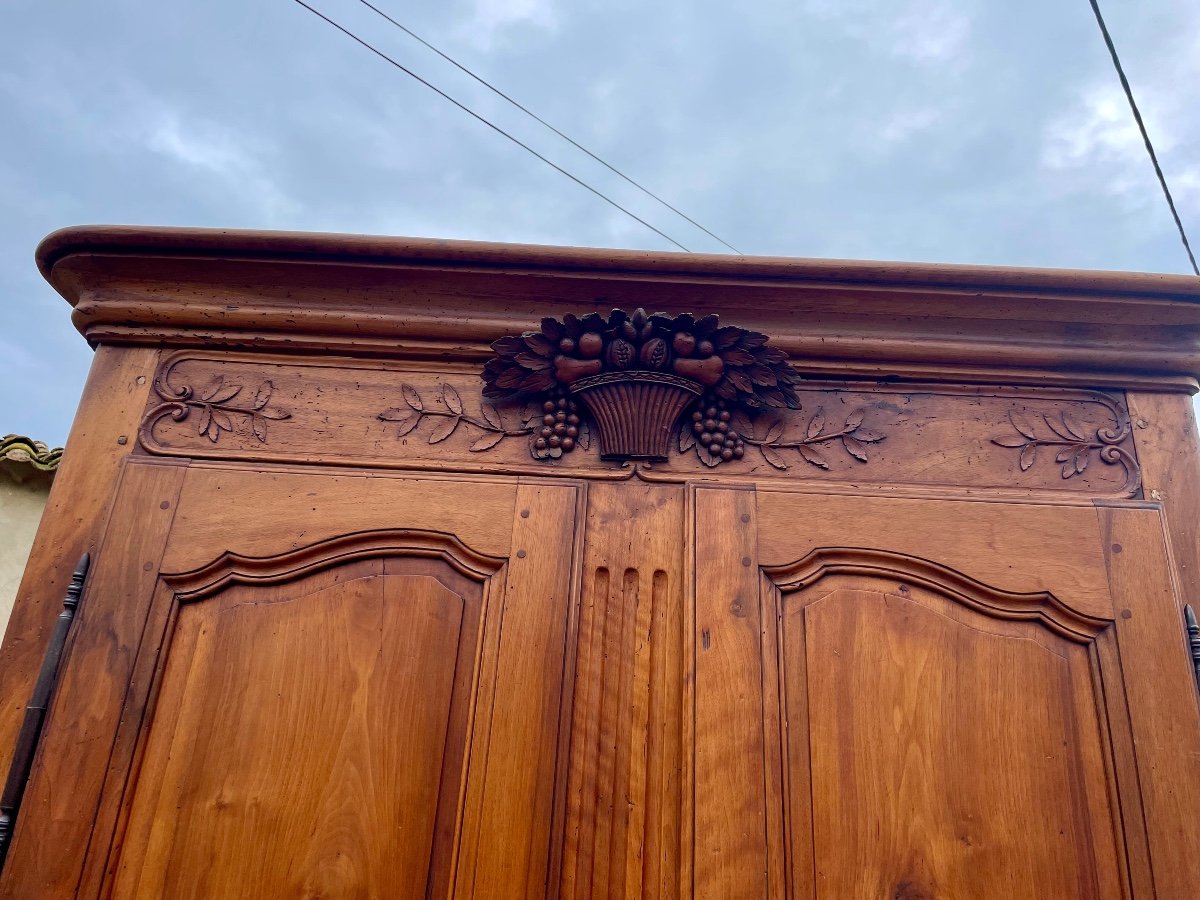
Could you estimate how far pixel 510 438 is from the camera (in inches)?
50.6

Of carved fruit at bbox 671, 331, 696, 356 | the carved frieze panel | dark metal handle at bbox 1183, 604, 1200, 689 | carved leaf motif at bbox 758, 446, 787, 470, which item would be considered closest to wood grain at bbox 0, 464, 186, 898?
the carved frieze panel

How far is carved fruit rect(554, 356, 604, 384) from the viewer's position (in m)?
1.24

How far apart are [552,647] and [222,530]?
55cm

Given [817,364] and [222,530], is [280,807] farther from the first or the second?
[817,364]

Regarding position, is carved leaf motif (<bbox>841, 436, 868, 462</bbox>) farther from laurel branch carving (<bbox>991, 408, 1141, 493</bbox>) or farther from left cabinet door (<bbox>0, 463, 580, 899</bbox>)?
left cabinet door (<bbox>0, 463, 580, 899</bbox>)

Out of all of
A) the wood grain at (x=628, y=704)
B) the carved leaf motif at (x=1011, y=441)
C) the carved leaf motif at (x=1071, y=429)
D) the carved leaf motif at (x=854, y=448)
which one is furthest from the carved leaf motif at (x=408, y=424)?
the carved leaf motif at (x=1071, y=429)

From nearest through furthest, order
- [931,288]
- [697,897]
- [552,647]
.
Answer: [697,897], [552,647], [931,288]

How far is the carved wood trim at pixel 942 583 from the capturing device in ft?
3.82

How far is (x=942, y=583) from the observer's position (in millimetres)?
1188

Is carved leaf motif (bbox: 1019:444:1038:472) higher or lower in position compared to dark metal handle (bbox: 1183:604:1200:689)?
higher

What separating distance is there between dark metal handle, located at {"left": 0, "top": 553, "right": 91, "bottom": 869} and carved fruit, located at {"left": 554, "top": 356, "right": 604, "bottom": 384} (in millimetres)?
780

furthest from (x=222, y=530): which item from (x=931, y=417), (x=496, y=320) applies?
(x=931, y=417)

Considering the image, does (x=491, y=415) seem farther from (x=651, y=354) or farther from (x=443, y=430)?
(x=651, y=354)

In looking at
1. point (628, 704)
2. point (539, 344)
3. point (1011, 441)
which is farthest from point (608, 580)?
point (1011, 441)
